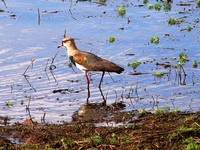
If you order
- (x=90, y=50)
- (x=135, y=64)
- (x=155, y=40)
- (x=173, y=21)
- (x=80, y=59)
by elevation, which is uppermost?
(x=80, y=59)

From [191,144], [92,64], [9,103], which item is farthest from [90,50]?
[191,144]

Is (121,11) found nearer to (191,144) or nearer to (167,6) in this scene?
(167,6)

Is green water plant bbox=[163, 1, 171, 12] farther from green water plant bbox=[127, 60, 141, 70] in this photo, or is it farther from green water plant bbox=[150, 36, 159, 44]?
green water plant bbox=[127, 60, 141, 70]

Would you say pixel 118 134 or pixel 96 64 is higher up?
pixel 118 134

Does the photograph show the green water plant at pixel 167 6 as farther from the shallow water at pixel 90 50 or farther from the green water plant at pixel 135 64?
the green water plant at pixel 135 64

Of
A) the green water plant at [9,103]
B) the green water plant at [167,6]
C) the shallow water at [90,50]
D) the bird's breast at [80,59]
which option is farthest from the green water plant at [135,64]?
the green water plant at [167,6]

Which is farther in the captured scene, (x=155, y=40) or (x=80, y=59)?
(x=155, y=40)

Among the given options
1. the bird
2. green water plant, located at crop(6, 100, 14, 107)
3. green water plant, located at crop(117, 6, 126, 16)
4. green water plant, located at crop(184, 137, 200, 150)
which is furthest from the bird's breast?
green water plant, located at crop(117, 6, 126, 16)

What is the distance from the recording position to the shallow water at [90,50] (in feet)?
42.8

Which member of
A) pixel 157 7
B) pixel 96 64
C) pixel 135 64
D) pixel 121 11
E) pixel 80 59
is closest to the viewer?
pixel 96 64

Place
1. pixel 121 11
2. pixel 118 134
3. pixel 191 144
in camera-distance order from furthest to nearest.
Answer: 1. pixel 121 11
2. pixel 118 134
3. pixel 191 144

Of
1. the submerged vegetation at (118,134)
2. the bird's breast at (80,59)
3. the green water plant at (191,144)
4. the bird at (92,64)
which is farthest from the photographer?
the bird's breast at (80,59)

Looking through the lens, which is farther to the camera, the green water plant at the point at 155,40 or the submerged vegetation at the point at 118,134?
the green water plant at the point at 155,40

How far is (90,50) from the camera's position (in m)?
17.5
